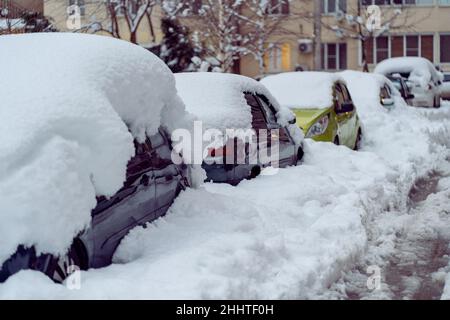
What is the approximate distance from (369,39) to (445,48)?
4.27 meters

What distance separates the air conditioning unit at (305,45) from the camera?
39.6m

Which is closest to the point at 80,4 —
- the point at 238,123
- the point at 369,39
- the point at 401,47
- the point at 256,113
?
the point at 256,113

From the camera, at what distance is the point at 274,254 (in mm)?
5633

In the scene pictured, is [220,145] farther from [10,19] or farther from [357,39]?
[357,39]

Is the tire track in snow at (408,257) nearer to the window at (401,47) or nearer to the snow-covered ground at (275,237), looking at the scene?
the snow-covered ground at (275,237)

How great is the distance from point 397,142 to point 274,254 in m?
9.19

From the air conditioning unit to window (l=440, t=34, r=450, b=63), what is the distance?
282 inches

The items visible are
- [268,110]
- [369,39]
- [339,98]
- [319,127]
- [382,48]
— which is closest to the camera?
[268,110]

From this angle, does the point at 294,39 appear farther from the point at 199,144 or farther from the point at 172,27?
the point at 199,144

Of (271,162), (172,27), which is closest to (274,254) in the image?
(271,162)

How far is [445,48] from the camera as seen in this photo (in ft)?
135

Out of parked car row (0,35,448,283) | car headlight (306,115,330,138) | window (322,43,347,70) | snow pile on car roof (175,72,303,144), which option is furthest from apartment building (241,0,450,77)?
snow pile on car roof (175,72,303,144)

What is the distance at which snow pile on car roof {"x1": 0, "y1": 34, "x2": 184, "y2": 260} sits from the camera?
427 centimetres

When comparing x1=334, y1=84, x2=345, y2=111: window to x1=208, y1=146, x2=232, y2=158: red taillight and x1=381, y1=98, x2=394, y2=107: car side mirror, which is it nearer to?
x1=381, y1=98, x2=394, y2=107: car side mirror
